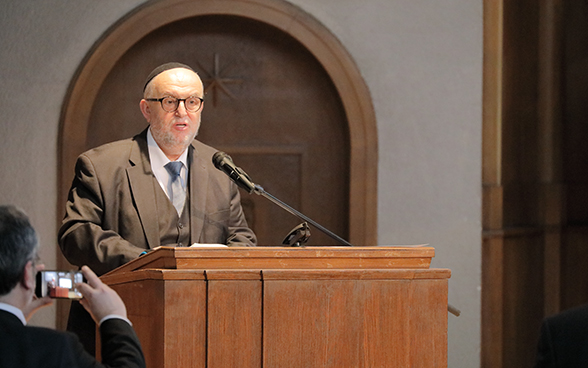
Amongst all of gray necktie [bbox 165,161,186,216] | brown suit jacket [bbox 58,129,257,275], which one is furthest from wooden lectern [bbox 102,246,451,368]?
gray necktie [bbox 165,161,186,216]

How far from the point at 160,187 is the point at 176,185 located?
11cm

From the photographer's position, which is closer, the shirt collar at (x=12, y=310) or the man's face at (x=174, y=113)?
the shirt collar at (x=12, y=310)

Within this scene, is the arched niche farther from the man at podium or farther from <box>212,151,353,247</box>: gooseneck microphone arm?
<box>212,151,353,247</box>: gooseneck microphone arm

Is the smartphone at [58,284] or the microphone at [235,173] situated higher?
the microphone at [235,173]

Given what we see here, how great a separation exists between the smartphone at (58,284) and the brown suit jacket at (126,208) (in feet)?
3.32

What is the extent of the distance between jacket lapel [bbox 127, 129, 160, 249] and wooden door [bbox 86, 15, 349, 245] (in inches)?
80.9

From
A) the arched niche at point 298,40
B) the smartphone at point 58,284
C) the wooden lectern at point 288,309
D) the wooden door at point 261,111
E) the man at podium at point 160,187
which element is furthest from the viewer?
the wooden door at point 261,111

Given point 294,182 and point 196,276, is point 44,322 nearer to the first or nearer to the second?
point 294,182

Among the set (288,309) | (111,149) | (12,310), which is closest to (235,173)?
(288,309)

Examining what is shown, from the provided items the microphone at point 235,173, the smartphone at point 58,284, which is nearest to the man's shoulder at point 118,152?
the microphone at point 235,173

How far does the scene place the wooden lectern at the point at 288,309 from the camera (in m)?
2.22

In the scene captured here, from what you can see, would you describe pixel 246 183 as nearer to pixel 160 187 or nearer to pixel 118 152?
pixel 160 187

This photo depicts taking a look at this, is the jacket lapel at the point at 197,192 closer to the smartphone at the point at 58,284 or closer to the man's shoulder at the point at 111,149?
the man's shoulder at the point at 111,149

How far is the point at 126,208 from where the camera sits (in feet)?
11.0
